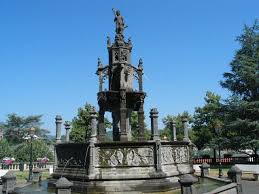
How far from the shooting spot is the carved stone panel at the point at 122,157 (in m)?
15.1

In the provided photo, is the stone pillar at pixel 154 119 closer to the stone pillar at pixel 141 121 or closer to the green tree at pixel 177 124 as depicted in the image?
the stone pillar at pixel 141 121

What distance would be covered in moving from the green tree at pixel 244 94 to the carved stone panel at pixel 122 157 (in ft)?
74.4

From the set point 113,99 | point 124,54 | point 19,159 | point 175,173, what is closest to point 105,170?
point 175,173

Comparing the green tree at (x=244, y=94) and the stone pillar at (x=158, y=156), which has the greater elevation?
the green tree at (x=244, y=94)

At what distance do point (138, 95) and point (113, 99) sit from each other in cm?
141

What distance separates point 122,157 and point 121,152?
22cm

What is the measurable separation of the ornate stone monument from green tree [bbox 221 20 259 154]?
19581 mm

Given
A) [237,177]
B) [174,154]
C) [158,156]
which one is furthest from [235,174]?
[158,156]

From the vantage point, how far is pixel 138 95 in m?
18.9

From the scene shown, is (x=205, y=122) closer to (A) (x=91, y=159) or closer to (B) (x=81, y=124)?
(B) (x=81, y=124)

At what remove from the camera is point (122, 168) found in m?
15.0

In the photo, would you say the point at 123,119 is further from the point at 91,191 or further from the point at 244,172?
the point at 244,172

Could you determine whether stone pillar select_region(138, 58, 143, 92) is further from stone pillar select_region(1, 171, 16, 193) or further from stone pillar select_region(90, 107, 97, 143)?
stone pillar select_region(1, 171, 16, 193)

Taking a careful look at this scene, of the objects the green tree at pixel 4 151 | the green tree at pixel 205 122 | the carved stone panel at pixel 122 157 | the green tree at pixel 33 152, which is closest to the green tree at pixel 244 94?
the green tree at pixel 205 122
